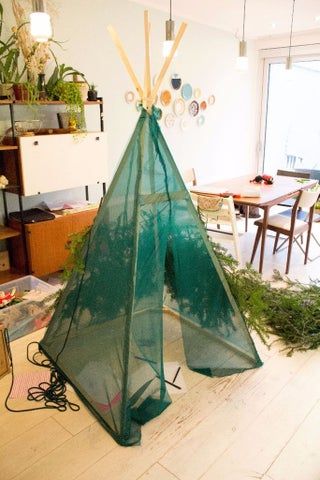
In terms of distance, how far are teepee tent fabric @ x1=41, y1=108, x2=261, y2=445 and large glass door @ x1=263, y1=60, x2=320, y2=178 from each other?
427cm

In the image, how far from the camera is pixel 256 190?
3809 millimetres

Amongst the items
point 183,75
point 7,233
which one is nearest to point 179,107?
point 183,75

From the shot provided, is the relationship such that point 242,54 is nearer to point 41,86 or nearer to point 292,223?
point 292,223

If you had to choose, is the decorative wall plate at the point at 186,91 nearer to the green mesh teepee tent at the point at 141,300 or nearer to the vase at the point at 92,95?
the vase at the point at 92,95

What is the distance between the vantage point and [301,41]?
5531mm

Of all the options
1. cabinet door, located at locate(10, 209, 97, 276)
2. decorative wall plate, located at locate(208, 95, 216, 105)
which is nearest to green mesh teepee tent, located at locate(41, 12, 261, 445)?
cabinet door, located at locate(10, 209, 97, 276)

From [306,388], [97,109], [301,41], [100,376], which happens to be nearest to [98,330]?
[100,376]

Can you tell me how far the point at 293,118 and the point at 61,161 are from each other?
14.1 ft

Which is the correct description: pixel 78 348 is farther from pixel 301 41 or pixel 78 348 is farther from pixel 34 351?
pixel 301 41

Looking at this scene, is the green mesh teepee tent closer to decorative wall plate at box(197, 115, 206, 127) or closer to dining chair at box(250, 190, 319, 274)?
dining chair at box(250, 190, 319, 274)

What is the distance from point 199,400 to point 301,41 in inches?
208

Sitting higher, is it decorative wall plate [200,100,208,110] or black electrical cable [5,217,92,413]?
decorative wall plate [200,100,208,110]

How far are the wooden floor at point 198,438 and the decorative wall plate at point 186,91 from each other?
3.66m

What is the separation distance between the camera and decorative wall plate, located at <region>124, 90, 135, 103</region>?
4230 mm
